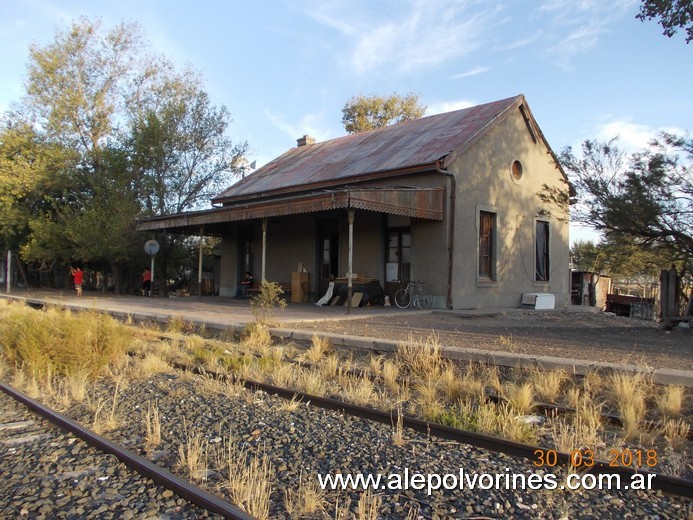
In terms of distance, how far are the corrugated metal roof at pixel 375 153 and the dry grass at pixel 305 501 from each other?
13471mm

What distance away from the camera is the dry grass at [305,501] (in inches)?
135

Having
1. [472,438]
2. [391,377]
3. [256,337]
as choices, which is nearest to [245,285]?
[256,337]

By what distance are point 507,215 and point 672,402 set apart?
45.9 ft

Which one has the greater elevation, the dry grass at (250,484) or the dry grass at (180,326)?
the dry grass at (180,326)

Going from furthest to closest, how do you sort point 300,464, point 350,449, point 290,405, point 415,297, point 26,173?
point 26,173 < point 415,297 < point 290,405 < point 350,449 < point 300,464

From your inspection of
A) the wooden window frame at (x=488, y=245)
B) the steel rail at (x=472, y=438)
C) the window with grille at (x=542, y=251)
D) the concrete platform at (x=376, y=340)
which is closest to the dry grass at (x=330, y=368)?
the steel rail at (x=472, y=438)

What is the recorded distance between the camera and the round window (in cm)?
1948

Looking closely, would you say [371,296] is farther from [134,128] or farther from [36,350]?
[134,128]

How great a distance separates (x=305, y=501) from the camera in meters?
3.52

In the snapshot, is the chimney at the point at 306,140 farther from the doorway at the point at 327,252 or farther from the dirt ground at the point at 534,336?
the dirt ground at the point at 534,336

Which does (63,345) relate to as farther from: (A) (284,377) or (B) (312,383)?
(B) (312,383)

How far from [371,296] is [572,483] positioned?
1353 centimetres

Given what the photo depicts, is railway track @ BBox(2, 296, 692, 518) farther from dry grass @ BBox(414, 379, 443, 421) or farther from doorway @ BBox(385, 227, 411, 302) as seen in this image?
doorway @ BBox(385, 227, 411, 302)

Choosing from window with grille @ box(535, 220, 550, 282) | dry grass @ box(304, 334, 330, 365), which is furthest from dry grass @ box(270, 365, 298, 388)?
window with grille @ box(535, 220, 550, 282)
